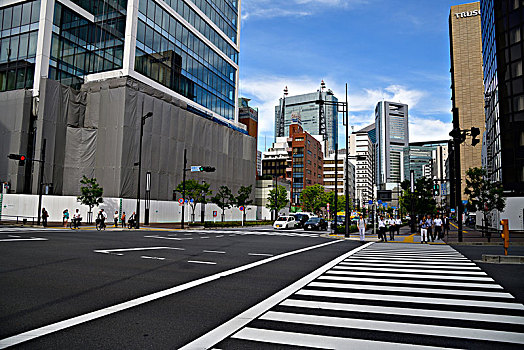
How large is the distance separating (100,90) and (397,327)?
44708 mm

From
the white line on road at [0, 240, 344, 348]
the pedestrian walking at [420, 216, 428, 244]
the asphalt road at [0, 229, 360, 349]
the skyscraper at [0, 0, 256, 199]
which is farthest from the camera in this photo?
the skyscraper at [0, 0, 256, 199]

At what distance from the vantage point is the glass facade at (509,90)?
40594 mm

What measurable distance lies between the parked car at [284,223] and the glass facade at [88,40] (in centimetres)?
2670

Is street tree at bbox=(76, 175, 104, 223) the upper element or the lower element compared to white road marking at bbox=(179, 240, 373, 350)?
upper

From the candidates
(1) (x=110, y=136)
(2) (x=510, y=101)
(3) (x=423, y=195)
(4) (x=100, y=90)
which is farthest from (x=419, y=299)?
(3) (x=423, y=195)

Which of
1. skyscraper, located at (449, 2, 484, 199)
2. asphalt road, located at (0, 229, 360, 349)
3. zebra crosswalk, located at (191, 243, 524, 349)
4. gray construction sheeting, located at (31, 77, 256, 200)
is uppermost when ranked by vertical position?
skyscraper, located at (449, 2, 484, 199)

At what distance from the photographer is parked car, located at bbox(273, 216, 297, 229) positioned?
41.3 m

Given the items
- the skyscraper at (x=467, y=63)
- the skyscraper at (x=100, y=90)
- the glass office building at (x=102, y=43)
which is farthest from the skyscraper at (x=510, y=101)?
the skyscraper at (x=467, y=63)

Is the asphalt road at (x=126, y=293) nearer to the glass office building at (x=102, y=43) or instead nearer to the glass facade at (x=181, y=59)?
the glass office building at (x=102, y=43)

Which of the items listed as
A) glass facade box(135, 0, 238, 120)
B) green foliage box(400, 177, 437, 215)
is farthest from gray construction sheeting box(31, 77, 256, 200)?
green foliage box(400, 177, 437, 215)

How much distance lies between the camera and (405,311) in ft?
20.2

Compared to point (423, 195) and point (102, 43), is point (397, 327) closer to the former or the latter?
point (423, 195)

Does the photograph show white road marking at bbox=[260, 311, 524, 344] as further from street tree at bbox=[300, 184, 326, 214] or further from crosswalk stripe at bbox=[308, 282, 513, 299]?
Answer: street tree at bbox=[300, 184, 326, 214]

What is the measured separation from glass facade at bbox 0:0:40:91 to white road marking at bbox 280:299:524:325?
149ft
